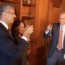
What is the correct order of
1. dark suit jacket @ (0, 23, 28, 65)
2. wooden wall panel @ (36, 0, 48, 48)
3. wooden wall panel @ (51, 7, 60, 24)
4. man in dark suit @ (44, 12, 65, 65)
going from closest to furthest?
dark suit jacket @ (0, 23, 28, 65)
man in dark suit @ (44, 12, 65, 65)
wooden wall panel @ (36, 0, 48, 48)
wooden wall panel @ (51, 7, 60, 24)

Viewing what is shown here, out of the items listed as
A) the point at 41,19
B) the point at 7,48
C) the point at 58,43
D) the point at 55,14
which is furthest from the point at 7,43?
the point at 55,14

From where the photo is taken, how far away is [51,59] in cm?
205

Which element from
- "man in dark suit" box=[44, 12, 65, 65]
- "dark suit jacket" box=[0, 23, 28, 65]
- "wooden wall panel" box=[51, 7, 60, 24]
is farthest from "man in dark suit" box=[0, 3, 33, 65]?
"wooden wall panel" box=[51, 7, 60, 24]

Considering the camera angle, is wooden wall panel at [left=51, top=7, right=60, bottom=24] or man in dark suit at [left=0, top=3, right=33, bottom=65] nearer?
man in dark suit at [left=0, top=3, right=33, bottom=65]

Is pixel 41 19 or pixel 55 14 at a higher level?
pixel 55 14

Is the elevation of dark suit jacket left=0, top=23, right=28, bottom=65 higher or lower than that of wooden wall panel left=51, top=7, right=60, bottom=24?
lower

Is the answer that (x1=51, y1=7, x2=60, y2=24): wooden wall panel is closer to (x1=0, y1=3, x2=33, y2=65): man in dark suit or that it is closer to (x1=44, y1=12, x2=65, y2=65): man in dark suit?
(x1=44, y1=12, x2=65, y2=65): man in dark suit

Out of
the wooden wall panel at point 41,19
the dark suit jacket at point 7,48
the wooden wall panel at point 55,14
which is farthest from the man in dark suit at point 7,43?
the wooden wall panel at point 55,14

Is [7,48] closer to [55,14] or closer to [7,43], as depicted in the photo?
[7,43]

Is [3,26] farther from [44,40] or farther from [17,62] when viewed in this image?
[44,40]

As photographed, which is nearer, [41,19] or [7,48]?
[7,48]

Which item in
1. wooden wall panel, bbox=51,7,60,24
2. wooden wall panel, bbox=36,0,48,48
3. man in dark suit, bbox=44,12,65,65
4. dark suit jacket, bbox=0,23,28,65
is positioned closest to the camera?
dark suit jacket, bbox=0,23,28,65

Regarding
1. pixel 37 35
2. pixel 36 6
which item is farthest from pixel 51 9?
pixel 37 35

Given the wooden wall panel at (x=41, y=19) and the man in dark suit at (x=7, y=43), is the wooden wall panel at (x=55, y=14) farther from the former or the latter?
the man in dark suit at (x=7, y=43)
